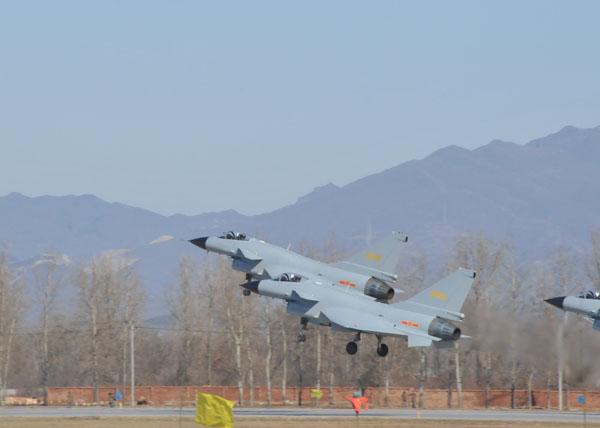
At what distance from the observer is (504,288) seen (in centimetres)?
12875

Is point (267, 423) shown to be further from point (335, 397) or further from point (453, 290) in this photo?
point (335, 397)

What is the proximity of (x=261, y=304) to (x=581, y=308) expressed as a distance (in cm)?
7116

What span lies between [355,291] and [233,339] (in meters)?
54.6

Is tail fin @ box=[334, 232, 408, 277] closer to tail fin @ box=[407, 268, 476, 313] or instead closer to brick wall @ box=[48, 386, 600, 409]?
tail fin @ box=[407, 268, 476, 313]

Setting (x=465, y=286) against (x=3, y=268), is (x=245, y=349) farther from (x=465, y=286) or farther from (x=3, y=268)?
(x=465, y=286)

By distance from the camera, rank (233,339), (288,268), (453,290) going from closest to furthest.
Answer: (453,290) < (288,268) < (233,339)

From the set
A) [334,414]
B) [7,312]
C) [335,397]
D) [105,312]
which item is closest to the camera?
[334,414]

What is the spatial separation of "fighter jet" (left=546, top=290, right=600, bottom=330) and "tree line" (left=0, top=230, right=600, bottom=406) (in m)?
18.3

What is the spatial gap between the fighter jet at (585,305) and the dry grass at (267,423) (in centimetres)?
1137

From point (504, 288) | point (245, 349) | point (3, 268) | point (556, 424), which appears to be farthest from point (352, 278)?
point (3, 268)

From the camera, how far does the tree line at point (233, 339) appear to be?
5017 inches

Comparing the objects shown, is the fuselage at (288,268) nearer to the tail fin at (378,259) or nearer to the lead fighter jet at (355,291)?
the lead fighter jet at (355,291)

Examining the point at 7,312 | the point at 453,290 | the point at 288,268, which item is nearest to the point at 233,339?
the point at 7,312

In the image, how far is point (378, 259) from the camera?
92.4 meters
